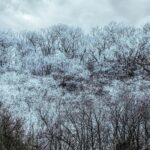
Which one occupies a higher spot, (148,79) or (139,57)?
(139,57)

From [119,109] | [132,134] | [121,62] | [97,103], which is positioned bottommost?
[132,134]

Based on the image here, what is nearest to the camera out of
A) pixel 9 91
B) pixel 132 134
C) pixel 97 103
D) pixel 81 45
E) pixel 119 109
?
pixel 132 134

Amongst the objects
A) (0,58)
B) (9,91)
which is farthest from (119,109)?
(0,58)

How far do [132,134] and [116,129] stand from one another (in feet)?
5.92

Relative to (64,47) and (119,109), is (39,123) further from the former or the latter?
(64,47)

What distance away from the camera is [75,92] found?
68188mm

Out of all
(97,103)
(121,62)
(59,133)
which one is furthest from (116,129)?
(121,62)

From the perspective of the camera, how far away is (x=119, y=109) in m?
47.4

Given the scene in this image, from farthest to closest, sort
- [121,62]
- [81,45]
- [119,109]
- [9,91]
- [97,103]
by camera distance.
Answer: [81,45]
[121,62]
[9,91]
[97,103]
[119,109]

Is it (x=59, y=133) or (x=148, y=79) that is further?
(x=148, y=79)

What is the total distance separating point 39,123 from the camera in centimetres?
4809

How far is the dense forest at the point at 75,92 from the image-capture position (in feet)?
129

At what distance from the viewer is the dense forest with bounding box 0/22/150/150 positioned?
1551 inches

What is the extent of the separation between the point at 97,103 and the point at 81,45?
34732 millimetres
